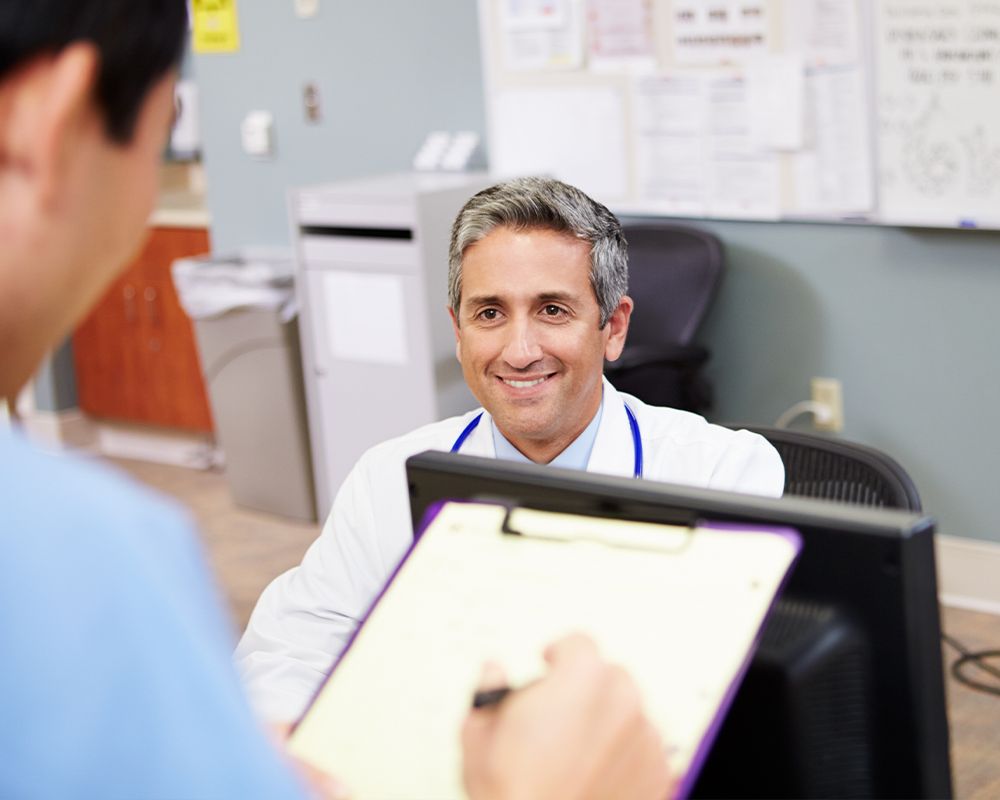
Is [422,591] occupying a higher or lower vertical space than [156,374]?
higher

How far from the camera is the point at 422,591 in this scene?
815 mm

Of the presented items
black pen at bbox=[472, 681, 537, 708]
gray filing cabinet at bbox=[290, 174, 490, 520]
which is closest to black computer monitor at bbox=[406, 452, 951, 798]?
black pen at bbox=[472, 681, 537, 708]

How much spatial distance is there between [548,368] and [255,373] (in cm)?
270

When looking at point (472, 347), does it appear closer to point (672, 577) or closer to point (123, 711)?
point (672, 577)

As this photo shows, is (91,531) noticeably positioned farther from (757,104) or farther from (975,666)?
(757,104)

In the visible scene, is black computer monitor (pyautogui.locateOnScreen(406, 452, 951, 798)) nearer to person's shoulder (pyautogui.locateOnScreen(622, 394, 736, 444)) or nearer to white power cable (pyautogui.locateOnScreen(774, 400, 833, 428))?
person's shoulder (pyautogui.locateOnScreen(622, 394, 736, 444))

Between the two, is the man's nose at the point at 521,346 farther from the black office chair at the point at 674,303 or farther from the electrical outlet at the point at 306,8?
the electrical outlet at the point at 306,8

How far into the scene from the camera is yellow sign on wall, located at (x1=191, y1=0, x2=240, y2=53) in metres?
4.61

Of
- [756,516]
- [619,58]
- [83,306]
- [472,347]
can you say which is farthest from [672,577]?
[619,58]

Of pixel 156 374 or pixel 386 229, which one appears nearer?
pixel 386 229

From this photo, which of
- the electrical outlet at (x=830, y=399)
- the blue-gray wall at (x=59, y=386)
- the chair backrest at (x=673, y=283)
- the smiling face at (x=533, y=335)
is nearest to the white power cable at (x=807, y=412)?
the electrical outlet at (x=830, y=399)

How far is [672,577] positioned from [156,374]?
4.40 m

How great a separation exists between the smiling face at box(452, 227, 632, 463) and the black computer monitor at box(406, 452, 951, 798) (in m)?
0.91

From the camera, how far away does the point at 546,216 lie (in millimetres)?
1681
